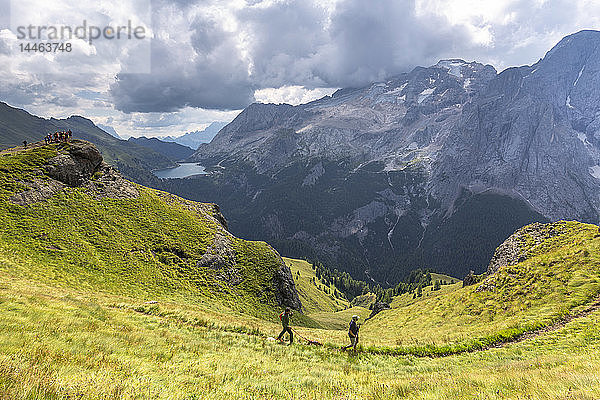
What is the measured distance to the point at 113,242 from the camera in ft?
160

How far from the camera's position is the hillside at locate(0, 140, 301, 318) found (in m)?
38.0

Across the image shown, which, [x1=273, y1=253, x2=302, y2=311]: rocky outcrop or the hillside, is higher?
the hillside

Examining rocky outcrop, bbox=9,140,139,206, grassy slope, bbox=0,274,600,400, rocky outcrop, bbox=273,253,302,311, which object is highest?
rocky outcrop, bbox=9,140,139,206

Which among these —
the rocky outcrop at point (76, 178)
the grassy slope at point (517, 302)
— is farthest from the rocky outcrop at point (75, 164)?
the grassy slope at point (517, 302)

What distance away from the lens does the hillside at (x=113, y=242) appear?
37969mm

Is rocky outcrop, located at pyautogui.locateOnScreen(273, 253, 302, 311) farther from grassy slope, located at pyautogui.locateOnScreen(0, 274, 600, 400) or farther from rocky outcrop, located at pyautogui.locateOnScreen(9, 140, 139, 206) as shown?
grassy slope, located at pyautogui.locateOnScreen(0, 274, 600, 400)

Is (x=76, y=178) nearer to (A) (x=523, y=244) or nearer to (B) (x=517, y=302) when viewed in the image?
(B) (x=517, y=302)

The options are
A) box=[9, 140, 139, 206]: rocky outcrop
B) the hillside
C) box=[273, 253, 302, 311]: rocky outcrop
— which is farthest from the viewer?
box=[273, 253, 302, 311]: rocky outcrop

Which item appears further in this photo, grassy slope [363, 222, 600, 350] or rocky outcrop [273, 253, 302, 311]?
rocky outcrop [273, 253, 302, 311]

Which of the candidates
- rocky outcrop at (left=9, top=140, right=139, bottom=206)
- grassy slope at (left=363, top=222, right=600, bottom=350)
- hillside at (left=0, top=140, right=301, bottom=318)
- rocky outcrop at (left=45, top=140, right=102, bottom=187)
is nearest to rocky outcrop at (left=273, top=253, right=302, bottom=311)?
hillside at (left=0, top=140, right=301, bottom=318)

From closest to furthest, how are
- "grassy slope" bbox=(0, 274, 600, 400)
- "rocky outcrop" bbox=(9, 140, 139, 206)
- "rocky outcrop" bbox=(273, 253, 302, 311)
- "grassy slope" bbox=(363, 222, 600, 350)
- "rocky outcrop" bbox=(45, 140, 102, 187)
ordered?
"grassy slope" bbox=(0, 274, 600, 400) < "grassy slope" bbox=(363, 222, 600, 350) < "rocky outcrop" bbox=(9, 140, 139, 206) < "rocky outcrop" bbox=(45, 140, 102, 187) < "rocky outcrop" bbox=(273, 253, 302, 311)

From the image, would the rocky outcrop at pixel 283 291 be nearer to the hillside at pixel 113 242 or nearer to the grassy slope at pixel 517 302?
the hillside at pixel 113 242

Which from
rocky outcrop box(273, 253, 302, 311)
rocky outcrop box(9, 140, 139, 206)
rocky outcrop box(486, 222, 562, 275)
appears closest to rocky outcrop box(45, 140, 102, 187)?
rocky outcrop box(9, 140, 139, 206)

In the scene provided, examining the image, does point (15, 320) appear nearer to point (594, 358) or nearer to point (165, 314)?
point (165, 314)
